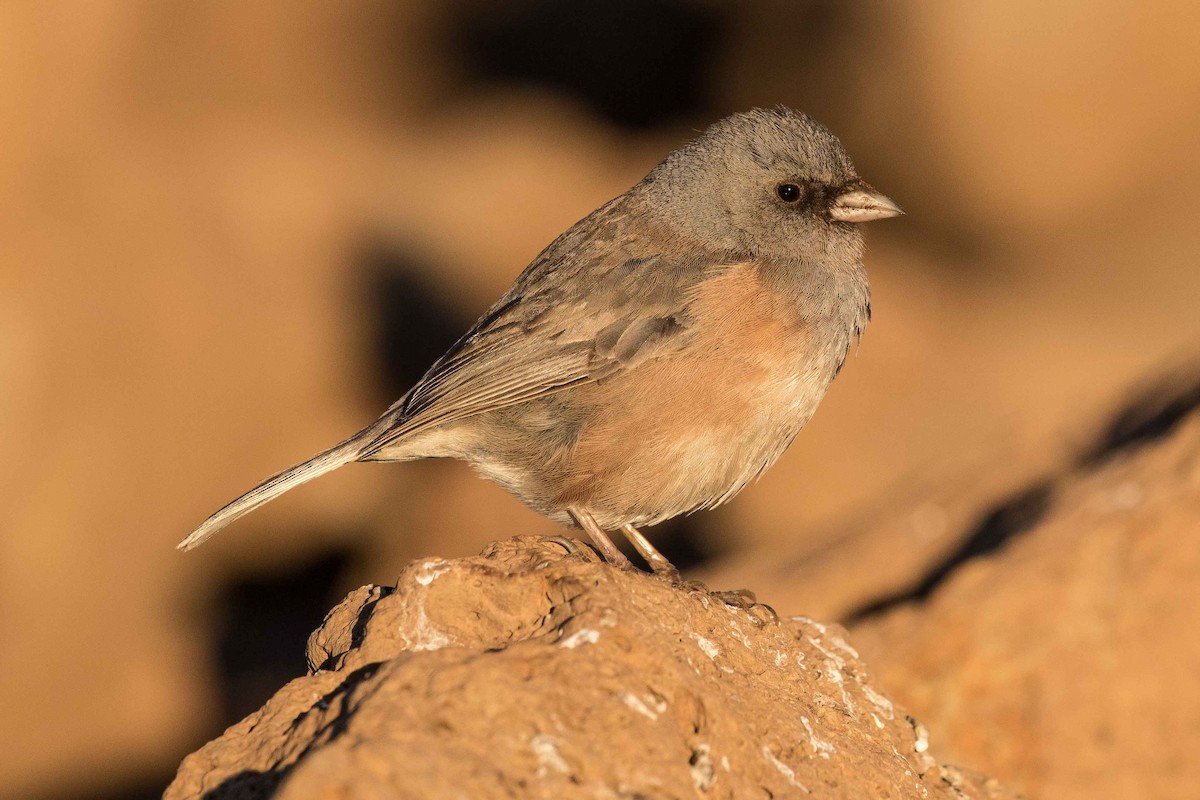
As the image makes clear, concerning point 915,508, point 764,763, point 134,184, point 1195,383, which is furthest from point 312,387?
point 764,763

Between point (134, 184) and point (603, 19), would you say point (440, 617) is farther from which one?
point (603, 19)

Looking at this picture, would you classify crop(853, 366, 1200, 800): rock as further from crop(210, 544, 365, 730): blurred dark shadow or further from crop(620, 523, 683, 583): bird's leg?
crop(210, 544, 365, 730): blurred dark shadow

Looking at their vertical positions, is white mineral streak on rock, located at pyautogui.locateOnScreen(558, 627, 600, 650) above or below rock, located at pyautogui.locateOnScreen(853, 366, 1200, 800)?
above

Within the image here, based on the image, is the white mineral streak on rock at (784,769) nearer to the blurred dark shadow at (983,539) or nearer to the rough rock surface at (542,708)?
the rough rock surface at (542,708)

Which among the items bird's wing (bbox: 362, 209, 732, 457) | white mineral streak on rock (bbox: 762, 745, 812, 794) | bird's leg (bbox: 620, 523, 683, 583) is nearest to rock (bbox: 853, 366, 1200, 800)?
bird's leg (bbox: 620, 523, 683, 583)

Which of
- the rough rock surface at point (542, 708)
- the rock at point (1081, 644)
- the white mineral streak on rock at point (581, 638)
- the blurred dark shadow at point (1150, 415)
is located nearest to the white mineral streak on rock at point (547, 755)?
the rough rock surface at point (542, 708)

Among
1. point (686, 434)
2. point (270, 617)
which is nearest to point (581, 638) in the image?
point (686, 434)
